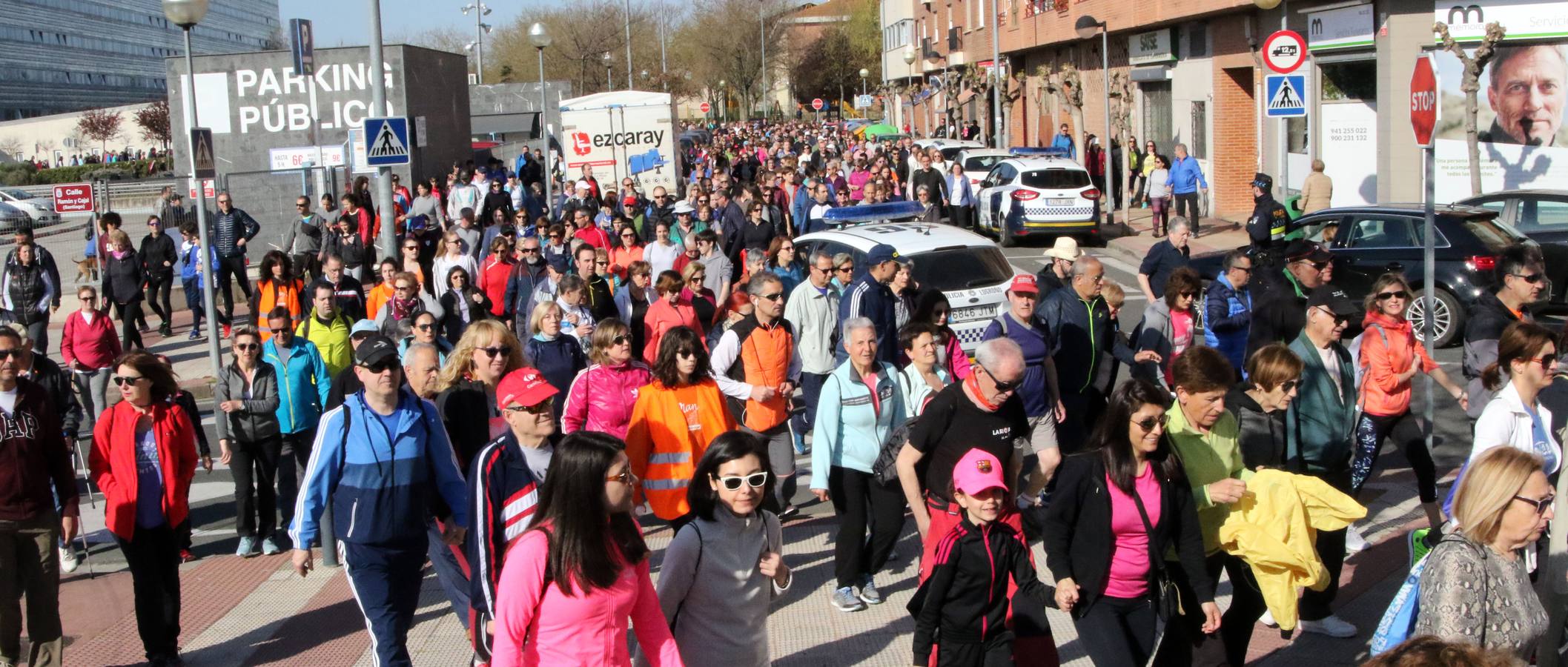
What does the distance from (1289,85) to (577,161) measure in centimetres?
1672

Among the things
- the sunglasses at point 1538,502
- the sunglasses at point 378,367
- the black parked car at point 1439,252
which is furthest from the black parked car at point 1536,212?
the sunglasses at point 378,367

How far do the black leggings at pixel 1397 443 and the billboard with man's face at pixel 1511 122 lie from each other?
48.8 ft

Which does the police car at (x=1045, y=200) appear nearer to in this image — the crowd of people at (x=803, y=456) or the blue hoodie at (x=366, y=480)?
the crowd of people at (x=803, y=456)

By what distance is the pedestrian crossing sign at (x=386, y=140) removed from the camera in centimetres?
1438

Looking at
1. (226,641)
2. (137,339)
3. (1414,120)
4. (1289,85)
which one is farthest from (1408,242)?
(137,339)

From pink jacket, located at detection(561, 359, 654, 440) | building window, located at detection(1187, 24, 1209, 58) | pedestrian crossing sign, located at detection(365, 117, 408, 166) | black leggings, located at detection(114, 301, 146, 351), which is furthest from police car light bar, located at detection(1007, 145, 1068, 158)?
pink jacket, located at detection(561, 359, 654, 440)

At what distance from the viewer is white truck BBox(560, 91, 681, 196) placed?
96.9 ft

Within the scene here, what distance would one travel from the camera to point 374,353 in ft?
18.6

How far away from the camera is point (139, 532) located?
6.79 metres

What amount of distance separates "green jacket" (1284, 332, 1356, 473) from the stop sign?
213cm

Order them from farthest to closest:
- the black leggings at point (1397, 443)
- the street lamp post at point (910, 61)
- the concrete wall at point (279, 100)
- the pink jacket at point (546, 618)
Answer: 1. the street lamp post at point (910, 61)
2. the concrete wall at point (279, 100)
3. the black leggings at point (1397, 443)
4. the pink jacket at point (546, 618)

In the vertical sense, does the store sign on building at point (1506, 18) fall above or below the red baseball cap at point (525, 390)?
above

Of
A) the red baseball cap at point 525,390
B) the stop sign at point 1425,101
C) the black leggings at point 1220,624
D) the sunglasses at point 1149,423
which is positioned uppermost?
the stop sign at point 1425,101

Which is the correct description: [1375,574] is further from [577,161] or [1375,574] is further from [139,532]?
[577,161]
